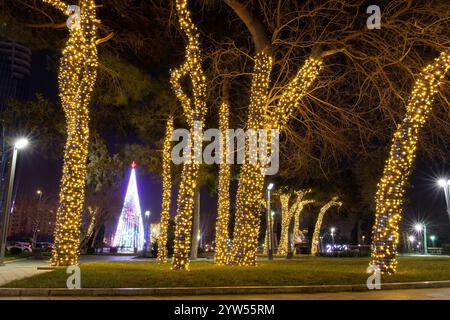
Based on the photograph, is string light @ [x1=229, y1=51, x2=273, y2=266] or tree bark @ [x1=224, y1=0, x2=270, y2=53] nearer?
string light @ [x1=229, y1=51, x2=273, y2=266]

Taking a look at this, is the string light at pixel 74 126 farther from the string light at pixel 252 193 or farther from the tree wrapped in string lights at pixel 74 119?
the string light at pixel 252 193

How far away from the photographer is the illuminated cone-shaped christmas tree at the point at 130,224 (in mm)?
48156

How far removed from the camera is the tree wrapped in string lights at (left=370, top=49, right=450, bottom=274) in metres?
15.1

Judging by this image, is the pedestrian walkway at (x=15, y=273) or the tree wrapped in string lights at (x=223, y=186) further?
the tree wrapped in string lights at (x=223, y=186)

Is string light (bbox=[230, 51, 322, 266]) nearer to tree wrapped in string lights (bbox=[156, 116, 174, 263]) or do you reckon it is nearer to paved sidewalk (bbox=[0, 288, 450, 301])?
tree wrapped in string lights (bbox=[156, 116, 174, 263])

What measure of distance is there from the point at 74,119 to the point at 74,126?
0.31 m

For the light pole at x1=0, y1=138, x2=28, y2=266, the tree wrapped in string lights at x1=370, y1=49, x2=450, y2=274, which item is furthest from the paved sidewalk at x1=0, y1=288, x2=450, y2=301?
the light pole at x1=0, y1=138, x2=28, y2=266

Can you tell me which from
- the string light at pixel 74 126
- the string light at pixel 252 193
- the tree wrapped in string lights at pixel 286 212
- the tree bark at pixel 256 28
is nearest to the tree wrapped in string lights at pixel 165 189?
the string light at pixel 252 193

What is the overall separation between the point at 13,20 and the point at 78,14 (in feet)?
10.4

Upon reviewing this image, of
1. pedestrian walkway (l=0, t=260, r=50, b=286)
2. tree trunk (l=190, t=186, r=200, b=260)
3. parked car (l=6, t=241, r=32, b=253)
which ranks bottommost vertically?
pedestrian walkway (l=0, t=260, r=50, b=286)

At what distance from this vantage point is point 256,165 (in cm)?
1767

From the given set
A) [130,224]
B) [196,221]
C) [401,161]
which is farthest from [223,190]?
[130,224]

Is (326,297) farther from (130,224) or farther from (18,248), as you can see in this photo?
(130,224)
